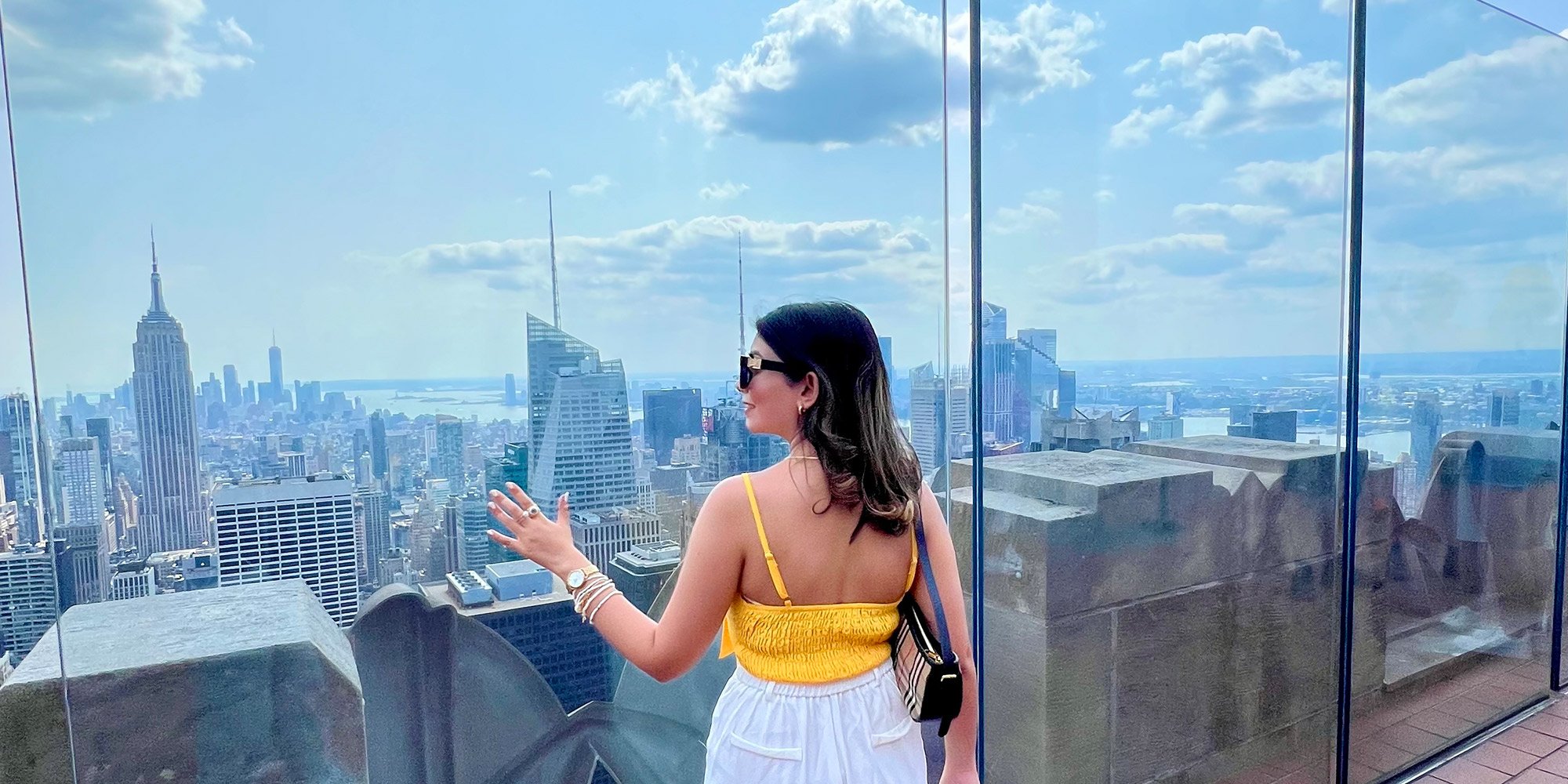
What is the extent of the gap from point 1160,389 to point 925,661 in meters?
1.39

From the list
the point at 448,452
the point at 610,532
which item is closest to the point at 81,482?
the point at 448,452

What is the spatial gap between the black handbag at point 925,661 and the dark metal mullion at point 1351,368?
199 cm

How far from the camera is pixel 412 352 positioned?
142 centimetres

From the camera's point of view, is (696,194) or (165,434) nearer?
(165,434)

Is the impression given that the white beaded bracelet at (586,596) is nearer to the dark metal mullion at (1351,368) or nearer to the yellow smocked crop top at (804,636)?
the yellow smocked crop top at (804,636)

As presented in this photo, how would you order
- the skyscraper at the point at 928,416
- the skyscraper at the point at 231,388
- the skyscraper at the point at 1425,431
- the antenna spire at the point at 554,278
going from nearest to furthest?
the skyscraper at the point at 231,388, the antenna spire at the point at 554,278, the skyscraper at the point at 928,416, the skyscraper at the point at 1425,431

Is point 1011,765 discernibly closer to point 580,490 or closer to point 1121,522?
point 1121,522

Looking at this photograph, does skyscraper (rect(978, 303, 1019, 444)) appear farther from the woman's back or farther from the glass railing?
the woman's back

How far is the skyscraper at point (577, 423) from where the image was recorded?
154cm

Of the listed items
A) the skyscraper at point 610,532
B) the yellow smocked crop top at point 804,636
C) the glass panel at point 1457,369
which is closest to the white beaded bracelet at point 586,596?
the yellow smocked crop top at point 804,636

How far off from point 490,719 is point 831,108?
139 centimetres

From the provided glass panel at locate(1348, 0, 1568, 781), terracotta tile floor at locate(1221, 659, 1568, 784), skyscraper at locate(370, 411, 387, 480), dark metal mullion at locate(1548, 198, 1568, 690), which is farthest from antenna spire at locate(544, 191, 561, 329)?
dark metal mullion at locate(1548, 198, 1568, 690)

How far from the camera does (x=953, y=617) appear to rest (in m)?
1.35

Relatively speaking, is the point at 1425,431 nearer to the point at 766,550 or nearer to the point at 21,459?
the point at 766,550
